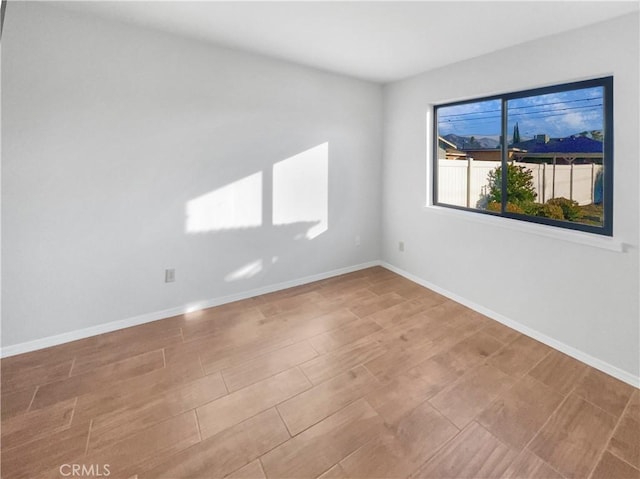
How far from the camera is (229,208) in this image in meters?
3.03

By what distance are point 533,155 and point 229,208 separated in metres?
2.83

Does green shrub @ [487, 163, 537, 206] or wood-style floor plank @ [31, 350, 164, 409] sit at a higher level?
green shrub @ [487, 163, 537, 206]

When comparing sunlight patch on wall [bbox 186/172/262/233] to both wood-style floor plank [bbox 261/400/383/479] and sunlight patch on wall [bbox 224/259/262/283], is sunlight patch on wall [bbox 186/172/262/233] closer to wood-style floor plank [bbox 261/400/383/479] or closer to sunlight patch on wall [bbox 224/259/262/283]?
sunlight patch on wall [bbox 224/259/262/283]

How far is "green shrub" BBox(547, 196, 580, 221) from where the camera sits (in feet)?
7.92

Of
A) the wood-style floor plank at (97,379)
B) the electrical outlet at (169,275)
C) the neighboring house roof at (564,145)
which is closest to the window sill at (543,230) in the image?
the neighboring house roof at (564,145)

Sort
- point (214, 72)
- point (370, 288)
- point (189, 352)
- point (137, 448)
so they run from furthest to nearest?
point (370, 288) < point (214, 72) < point (189, 352) < point (137, 448)

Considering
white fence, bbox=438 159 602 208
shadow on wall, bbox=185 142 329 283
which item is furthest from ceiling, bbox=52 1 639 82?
shadow on wall, bbox=185 142 329 283

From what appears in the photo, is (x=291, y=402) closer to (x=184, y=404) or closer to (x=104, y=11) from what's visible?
(x=184, y=404)

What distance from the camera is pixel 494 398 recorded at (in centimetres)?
188

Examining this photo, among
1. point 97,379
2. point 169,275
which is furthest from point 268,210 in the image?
point 97,379

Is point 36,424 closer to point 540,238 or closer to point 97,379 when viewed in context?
point 97,379

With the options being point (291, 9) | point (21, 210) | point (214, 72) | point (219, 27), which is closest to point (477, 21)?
point (291, 9)

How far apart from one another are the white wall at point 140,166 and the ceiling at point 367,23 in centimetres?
26

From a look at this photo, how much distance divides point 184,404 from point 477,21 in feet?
10.5
